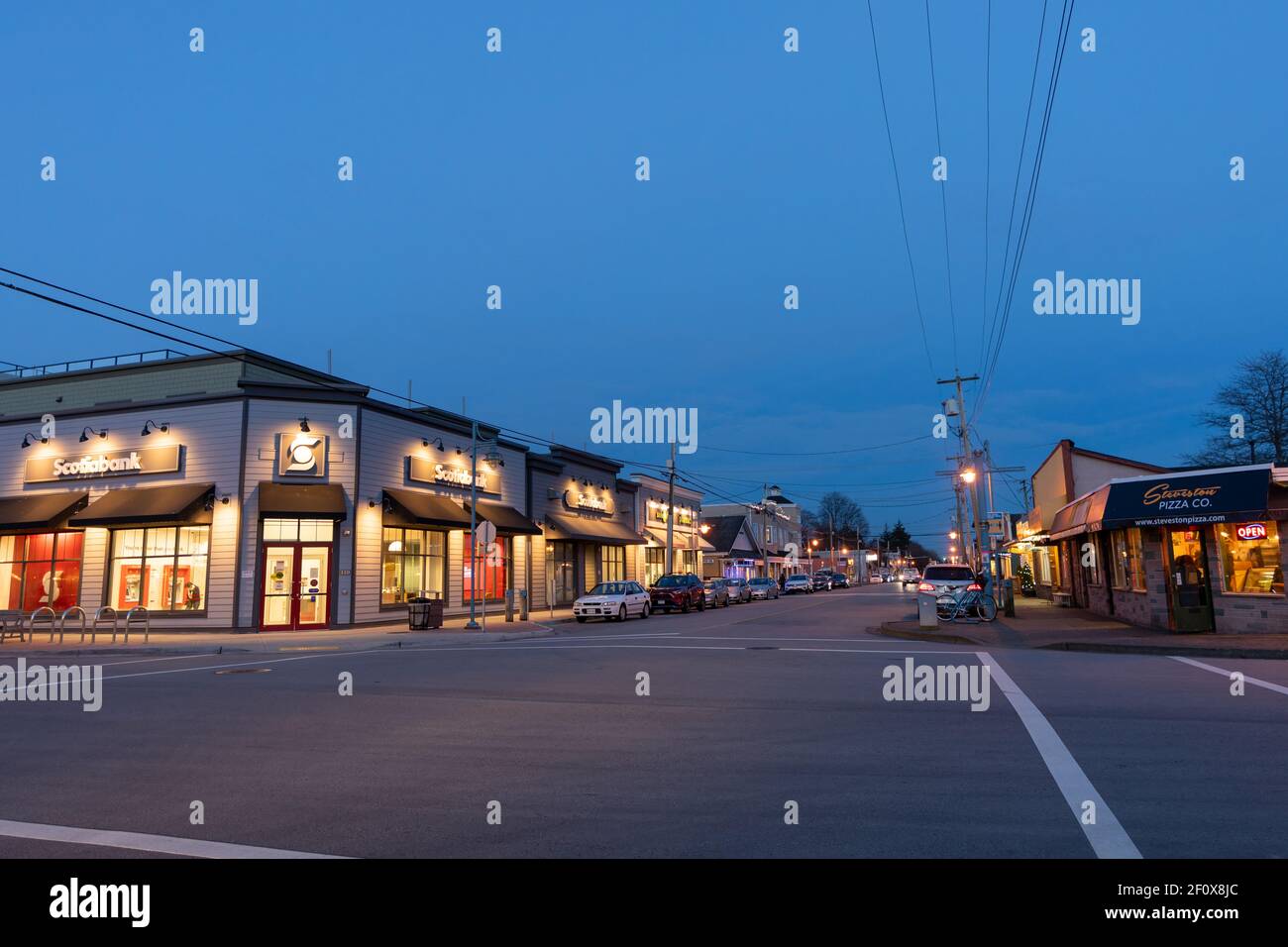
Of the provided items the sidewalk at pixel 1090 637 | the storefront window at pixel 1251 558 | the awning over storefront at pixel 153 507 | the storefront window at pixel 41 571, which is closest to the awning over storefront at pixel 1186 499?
the storefront window at pixel 1251 558

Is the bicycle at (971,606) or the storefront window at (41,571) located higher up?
the storefront window at (41,571)

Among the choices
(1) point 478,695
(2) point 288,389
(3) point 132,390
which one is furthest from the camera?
(3) point 132,390

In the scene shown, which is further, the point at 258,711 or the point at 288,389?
the point at 288,389

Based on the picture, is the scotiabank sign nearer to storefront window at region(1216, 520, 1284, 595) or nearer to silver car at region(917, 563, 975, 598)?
silver car at region(917, 563, 975, 598)

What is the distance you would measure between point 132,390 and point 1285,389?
54.6 m

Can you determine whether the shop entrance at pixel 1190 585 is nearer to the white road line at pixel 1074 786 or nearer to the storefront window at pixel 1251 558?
the storefront window at pixel 1251 558

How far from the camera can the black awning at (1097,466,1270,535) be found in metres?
18.3

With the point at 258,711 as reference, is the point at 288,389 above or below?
above

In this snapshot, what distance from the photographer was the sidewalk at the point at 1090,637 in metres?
16.2

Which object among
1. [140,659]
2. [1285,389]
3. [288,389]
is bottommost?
[140,659]

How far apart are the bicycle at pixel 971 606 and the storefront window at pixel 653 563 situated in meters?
25.1

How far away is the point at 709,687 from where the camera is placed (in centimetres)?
1213

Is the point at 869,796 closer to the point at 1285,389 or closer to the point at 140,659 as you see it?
the point at 140,659
